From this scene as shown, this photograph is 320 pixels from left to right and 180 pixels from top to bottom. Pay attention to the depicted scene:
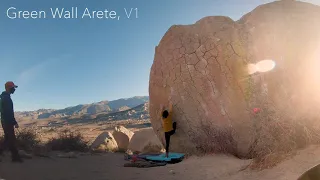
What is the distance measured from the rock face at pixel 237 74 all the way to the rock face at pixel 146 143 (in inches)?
112

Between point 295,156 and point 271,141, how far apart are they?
0.75 metres

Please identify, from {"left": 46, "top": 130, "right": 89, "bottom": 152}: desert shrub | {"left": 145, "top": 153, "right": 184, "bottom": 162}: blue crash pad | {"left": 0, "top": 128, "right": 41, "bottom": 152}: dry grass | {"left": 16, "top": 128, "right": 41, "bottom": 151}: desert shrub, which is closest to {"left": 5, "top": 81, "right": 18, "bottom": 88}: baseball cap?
{"left": 0, "top": 128, "right": 41, "bottom": 152}: dry grass

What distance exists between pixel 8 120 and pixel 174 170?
3764 mm

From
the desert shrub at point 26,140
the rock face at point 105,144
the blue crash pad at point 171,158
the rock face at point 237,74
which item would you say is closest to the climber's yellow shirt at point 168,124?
the rock face at point 237,74

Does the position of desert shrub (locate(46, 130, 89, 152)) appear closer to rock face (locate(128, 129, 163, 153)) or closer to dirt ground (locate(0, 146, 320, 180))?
rock face (locate(128, 129, 163, 153))

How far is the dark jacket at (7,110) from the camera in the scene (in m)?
6.84

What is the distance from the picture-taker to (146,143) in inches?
450

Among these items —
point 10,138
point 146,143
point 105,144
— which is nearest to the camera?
point 10,138

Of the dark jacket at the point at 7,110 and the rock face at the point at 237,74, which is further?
the dark jacket at the point at 7,110

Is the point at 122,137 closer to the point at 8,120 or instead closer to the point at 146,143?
the point at 146,143

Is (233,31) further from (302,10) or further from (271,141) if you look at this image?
(271,141)

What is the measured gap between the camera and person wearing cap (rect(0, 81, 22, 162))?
6676 mm

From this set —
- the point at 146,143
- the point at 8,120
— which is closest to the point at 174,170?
the point at 8,120

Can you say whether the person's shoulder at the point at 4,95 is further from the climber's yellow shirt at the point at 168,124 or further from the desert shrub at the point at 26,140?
the climber's yellow shirt at the point at 168,124
